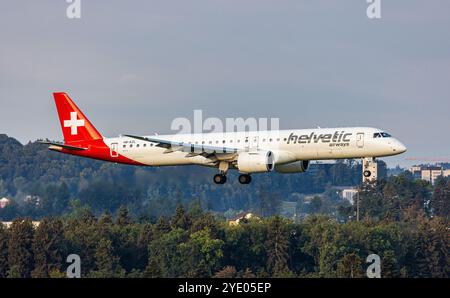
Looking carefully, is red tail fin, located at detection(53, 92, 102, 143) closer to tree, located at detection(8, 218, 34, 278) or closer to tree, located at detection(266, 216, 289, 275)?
tree, located at detection(8, 218, 34, 278)

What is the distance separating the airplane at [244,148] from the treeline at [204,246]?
4136cm

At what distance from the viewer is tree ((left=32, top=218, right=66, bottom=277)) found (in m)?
129

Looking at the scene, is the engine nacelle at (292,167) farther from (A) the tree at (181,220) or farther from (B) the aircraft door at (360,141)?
(A) the tree at (181,220)

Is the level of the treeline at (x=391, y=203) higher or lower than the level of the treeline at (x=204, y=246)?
higher

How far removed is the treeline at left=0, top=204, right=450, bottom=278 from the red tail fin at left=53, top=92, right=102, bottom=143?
39.0 m

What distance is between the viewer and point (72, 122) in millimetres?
85125

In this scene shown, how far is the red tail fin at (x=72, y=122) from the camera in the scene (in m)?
83.8

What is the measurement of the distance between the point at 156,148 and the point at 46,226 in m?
54.2

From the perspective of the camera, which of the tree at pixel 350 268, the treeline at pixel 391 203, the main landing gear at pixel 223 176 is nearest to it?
the main landing gear at pixel 223 176

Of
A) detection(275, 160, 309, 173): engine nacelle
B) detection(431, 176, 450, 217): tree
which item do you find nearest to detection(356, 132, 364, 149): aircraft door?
detection(275, 160, 309, 173): engine nacelle

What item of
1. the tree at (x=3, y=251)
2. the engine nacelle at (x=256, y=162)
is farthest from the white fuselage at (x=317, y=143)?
the tree at (x=3, y=251)

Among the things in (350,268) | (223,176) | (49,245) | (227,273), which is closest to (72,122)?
(223,176)

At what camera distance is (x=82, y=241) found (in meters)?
132
